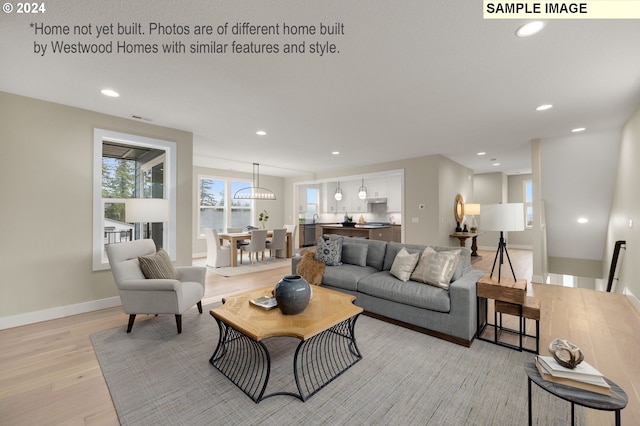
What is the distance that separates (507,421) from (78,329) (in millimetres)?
4115

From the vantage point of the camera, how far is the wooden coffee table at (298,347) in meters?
1.83

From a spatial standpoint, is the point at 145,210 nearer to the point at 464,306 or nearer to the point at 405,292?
the point at 405,292

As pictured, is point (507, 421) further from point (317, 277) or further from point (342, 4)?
point (342, 4)

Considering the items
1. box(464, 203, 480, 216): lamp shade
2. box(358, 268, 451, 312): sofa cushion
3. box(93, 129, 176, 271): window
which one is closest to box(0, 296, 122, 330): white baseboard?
box(93, 129, 176, 271): window

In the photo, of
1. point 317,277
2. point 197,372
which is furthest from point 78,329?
point 317,277

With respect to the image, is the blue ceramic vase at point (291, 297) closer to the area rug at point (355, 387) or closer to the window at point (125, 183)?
the area rug at point (355, 387)

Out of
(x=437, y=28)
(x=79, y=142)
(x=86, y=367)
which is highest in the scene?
(x=437, y=28)

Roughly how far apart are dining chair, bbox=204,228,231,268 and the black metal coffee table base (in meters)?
3.81

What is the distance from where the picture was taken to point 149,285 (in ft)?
8.70

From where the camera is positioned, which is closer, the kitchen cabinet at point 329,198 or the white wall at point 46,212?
the white wall at point 46,212

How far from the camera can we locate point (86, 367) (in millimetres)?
2209

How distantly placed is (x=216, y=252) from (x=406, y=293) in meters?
4.80

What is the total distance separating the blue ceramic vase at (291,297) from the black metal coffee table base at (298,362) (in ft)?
0.92

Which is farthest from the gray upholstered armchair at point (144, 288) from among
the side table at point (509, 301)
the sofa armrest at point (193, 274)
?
the side table at point (509, 301)
